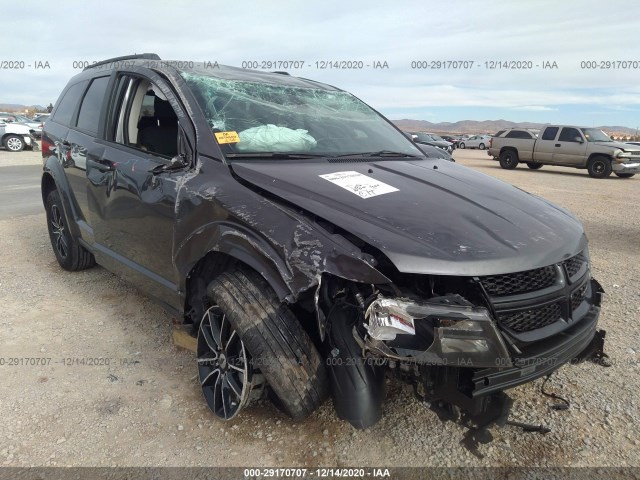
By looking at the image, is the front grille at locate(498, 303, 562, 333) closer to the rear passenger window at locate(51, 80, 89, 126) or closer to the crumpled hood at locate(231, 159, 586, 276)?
the crumpled hood at locate(231, 159, 586, 276)

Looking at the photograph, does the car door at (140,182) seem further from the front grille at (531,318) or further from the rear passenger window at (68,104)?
the front grille at (531,318)

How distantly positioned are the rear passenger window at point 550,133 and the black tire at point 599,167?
1.65 metres

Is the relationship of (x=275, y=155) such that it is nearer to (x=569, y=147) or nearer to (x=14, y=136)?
(x=569, y=147)

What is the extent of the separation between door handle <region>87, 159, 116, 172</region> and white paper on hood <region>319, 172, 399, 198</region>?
5.34 ft

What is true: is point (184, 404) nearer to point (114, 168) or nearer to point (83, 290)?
point (114, 168)

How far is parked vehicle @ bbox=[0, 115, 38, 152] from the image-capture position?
20.3m

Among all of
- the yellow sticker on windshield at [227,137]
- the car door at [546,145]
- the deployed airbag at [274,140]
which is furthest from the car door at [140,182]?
the car door at [546,145]

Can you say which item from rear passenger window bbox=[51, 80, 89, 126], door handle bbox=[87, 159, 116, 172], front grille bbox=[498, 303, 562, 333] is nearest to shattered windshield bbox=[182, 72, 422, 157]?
door handle bbox=[87, 159, 116, 172]

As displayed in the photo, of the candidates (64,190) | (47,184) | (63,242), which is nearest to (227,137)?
(64,190)

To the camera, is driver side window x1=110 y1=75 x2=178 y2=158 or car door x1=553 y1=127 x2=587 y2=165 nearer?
driver side window x1=110 y1=75 x2=178 y2=158

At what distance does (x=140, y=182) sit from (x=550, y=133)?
59.3 ft

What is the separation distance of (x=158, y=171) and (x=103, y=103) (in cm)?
138

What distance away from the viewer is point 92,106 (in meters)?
3.93

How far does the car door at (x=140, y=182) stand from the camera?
2.80 metres
